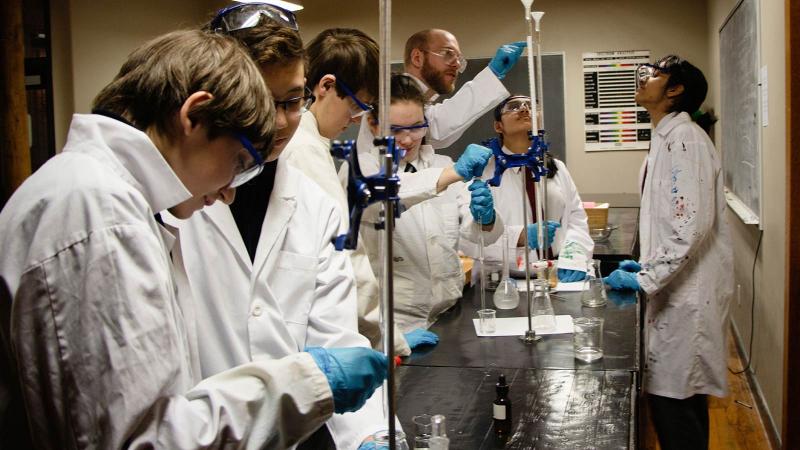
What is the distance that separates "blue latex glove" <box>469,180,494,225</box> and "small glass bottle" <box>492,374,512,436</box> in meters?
1.18

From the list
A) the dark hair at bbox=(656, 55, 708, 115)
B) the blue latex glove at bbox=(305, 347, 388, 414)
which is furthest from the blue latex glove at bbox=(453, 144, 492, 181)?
the blue latex glove at bbox=(305, 347, 388, 414)

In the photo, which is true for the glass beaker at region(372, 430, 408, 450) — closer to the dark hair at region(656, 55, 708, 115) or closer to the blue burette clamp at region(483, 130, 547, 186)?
the blue burette clamp at region(483, 130, 547, 186)

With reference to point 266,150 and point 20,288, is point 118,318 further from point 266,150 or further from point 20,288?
point 266,150

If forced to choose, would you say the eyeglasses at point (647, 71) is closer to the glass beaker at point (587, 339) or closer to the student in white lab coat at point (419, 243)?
the student in white lab coat at point (419, 243)

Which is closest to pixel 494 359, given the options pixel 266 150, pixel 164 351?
pixel 266 150

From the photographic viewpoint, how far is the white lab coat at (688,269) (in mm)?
2770

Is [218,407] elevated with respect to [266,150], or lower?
lower

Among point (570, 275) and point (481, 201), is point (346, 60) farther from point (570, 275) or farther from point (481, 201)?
point (570, 275)

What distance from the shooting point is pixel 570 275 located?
9.77 ft

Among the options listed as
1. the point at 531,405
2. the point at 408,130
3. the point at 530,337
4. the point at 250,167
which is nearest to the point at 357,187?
the point at 250,167

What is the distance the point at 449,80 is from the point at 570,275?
1.08 meters

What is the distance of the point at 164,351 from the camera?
2.72 ft

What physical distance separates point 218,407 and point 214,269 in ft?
1.71

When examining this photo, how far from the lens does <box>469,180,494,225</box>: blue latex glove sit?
2.63 metres
